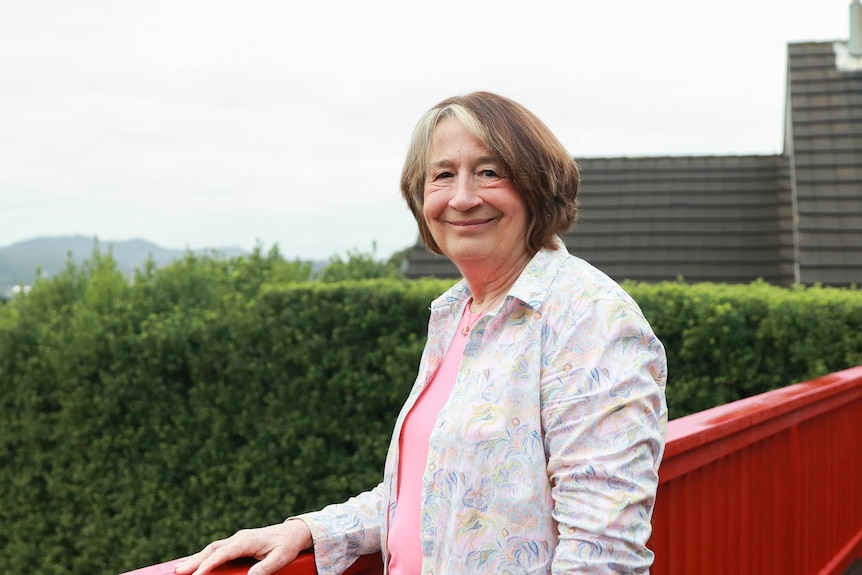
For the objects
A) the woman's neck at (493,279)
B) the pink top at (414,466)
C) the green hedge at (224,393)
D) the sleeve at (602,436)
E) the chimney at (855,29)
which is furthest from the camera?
the chimney at (855,29)

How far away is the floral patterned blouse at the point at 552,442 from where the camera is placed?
167 cm

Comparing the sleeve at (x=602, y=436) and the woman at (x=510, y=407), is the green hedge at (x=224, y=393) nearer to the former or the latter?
the woman at (x=510, y=407)

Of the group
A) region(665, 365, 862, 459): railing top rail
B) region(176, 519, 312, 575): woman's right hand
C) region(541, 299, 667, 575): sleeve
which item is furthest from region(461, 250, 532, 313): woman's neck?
region(665, 365, 862, 459): railing top rail

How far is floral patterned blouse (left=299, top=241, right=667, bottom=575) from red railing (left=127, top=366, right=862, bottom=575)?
43 centimetres

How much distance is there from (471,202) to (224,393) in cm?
528

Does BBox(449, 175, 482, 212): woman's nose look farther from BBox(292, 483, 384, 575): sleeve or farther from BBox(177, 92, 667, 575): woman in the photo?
BBox(292, 483, 384, 575): sleeve

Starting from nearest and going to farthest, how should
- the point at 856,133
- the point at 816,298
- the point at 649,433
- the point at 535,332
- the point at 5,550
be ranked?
the point at 649,433, the point at 535,332, the point at 816,298, the point at 5,550, the point at 856,133

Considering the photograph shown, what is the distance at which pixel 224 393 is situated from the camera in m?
6.94

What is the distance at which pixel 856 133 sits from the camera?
12047 millimetres

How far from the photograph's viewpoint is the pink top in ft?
6.40

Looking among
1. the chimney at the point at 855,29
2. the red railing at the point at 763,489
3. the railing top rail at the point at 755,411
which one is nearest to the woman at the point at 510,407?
the red railing at the point at 763,489

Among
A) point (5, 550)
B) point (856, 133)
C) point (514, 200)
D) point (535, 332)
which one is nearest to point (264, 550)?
point (535, 332)

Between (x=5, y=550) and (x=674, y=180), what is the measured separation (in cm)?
1076

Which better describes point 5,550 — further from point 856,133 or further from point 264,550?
point 856,133
